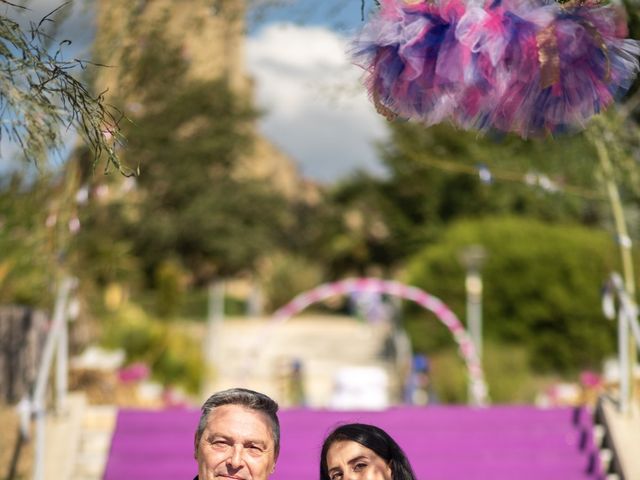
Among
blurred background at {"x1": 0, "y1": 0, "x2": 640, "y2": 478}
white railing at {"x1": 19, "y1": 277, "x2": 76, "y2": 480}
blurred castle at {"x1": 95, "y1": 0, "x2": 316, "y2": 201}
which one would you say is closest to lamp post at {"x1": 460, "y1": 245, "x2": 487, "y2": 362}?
blurred background at {"x1": 0, "y1": 0, "x2": 640, "y2": 478}

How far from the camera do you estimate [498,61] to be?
135 inches

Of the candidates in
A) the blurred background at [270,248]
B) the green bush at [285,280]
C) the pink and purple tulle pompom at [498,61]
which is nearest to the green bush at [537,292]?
the blurred background at [270,248]

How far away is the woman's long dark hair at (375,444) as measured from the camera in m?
3.46

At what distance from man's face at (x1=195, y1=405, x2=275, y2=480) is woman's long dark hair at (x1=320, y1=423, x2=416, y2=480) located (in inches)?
7.0

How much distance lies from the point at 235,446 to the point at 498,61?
1296 mm

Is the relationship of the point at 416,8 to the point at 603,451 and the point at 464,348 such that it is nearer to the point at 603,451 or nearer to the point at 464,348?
the point at 603,451

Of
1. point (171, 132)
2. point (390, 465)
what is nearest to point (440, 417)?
point (390, 465)

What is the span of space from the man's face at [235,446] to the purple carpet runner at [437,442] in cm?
361

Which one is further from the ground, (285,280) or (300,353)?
(285,280)

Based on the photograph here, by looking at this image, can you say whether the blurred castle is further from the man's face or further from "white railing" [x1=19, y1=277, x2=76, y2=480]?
the man's face

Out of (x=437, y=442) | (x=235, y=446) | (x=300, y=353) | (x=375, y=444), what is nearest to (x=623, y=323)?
(x=437, y=442)

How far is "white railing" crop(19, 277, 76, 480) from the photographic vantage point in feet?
24.3

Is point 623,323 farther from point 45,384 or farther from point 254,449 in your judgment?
point 254,449

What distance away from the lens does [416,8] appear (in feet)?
11.5
